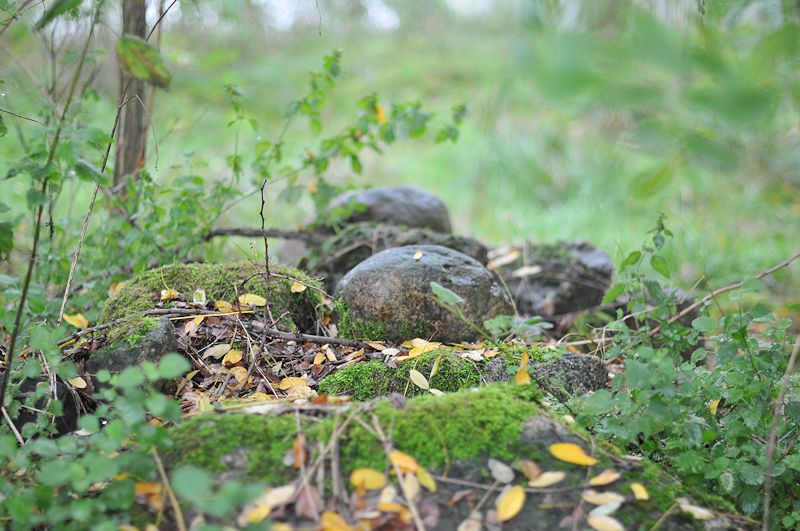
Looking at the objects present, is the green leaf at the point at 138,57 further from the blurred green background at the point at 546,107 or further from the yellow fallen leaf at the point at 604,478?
the yellow fallen leaf at the point at 604,478

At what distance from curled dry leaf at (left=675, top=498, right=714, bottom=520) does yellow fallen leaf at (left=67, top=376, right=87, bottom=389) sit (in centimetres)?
168

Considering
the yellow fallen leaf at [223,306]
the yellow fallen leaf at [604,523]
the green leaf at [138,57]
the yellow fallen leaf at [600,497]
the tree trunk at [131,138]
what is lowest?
the yellow fallen leaf at [604,523]

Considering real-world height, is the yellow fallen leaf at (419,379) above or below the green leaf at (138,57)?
below

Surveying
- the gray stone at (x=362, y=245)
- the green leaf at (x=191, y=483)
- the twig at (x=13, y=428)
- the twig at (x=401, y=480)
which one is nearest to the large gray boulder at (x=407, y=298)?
the gray stone at (x=362, y=245)

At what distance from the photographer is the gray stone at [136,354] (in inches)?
79.2

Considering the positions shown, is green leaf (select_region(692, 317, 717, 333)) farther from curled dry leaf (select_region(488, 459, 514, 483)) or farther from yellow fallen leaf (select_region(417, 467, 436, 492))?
yellow fallen leaf (select_region(417, 467, 436, 492))

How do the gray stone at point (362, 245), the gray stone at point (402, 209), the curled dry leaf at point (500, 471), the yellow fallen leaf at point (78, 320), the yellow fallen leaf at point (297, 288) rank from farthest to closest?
1. the gray stone at point (402, 209)
2. the gray stone at point (362, 245)
3. the yellow fallen leaf at point (297, 288)
4. the yellow fallen leaf at point (78, 320)
5. the curled dry leaf at point (500, 471)

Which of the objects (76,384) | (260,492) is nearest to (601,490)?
(260,492)

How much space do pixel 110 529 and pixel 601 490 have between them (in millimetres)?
1038

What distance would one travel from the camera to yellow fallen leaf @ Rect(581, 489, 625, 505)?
1457 mm

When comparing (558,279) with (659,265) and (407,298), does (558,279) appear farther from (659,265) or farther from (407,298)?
(407,298)

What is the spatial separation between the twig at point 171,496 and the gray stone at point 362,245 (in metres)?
1.96

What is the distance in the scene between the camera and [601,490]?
149cm

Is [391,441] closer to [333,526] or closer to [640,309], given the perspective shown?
[333,526]
